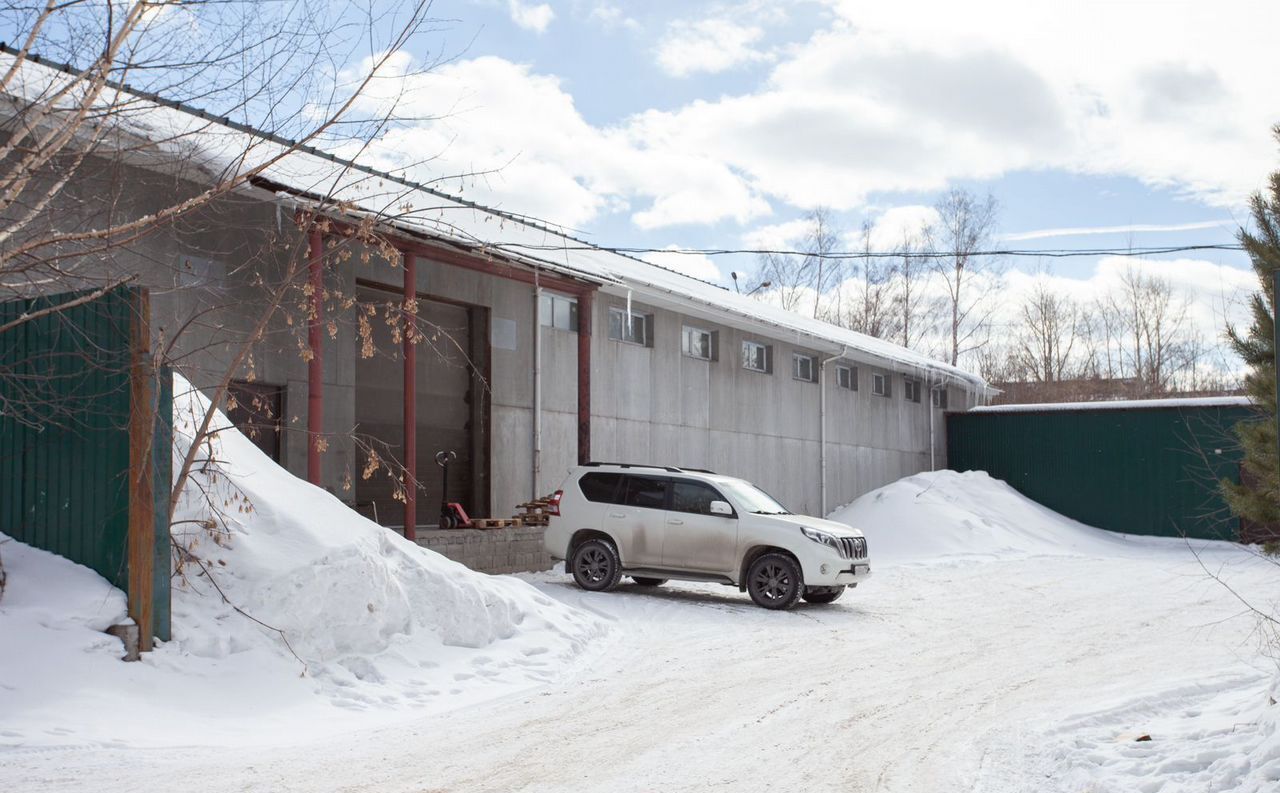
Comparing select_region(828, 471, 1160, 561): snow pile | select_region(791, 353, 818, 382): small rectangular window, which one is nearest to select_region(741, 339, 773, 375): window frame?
select_region(791, 353, 818, 382): small rectangular window

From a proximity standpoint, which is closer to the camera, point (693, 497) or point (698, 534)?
point (698, 534)

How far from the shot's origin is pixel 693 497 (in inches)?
587

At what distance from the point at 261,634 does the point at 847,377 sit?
23180 millimetres

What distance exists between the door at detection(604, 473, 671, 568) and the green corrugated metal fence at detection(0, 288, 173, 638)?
24.3 ft

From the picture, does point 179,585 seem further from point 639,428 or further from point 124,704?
point 639,428

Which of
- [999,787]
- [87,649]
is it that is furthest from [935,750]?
[87,649]

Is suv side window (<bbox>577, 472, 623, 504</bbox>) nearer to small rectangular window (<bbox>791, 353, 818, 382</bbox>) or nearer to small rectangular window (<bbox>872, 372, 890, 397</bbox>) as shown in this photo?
small rectangular window (<bbox>791, 353, 818, 382</bbox>)

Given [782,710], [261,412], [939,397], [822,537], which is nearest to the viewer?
[782,710]

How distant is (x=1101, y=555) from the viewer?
25.7 m

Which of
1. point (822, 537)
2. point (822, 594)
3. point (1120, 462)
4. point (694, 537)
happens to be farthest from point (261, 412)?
point (1120, 462)

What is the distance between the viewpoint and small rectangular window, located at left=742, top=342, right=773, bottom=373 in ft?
83.9

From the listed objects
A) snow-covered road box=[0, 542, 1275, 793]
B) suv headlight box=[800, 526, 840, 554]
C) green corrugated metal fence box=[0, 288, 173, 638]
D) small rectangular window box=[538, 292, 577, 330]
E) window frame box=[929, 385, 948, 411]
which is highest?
small rectangular window box=[538, 292, 577, 330]

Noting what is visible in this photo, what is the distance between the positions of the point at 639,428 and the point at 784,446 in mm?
6108

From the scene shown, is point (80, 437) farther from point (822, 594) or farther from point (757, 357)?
point (757, 357)
